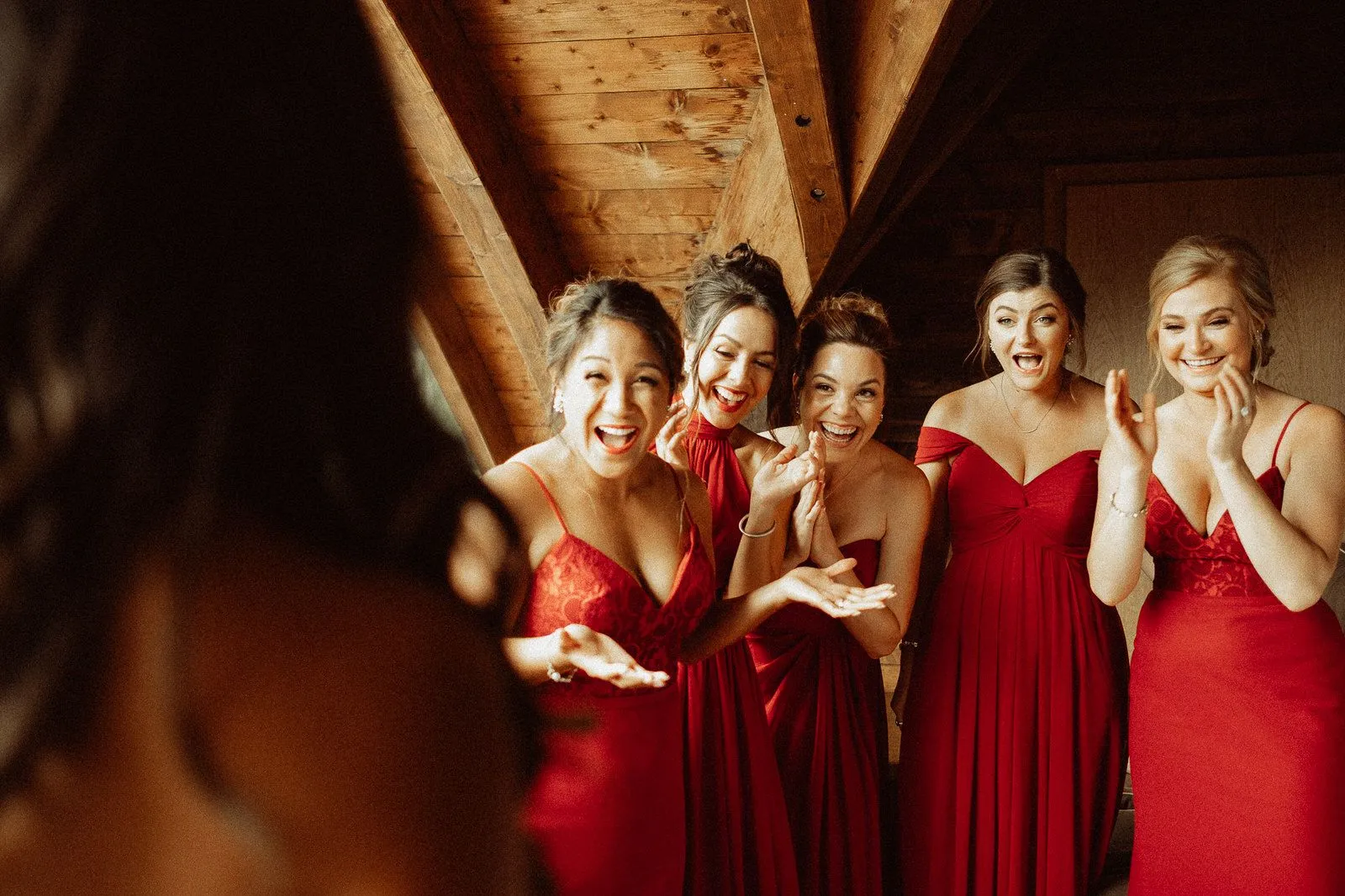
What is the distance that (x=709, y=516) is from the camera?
220cm

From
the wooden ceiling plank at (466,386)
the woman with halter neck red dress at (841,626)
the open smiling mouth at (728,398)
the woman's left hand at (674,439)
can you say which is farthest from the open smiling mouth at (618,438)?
the wooden ceiling plank at (466,386)

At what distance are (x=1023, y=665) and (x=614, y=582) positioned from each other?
119cm

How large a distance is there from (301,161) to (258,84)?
34 millimetres

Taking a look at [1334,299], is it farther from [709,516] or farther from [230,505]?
[230,505]

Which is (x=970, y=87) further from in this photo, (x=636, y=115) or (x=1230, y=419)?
(x=1230, y=419)

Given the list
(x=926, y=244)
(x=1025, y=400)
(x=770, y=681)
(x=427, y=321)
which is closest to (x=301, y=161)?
(x=770, y=681)

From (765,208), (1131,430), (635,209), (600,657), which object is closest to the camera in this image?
(600,657)

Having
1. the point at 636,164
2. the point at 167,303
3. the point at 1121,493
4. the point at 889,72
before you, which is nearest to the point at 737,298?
the point at 889,72

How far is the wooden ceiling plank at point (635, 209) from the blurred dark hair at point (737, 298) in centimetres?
98

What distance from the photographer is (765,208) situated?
3.24m

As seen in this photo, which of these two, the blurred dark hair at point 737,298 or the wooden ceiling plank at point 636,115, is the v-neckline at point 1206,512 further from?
the wooden ceiling plank at point 636,115

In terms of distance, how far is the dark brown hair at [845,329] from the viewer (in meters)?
2.45

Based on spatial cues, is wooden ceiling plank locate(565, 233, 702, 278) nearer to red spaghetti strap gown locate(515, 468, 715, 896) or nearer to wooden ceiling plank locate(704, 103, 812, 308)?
wooden ceiling plank locate(704, 103, 812, 308)

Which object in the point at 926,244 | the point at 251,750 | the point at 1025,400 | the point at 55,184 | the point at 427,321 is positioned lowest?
Result: the point at 251,750
